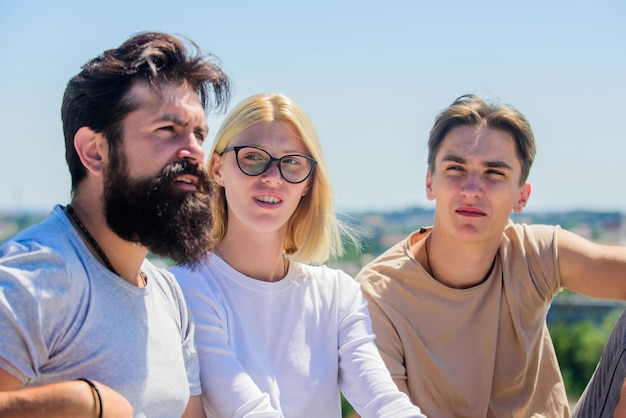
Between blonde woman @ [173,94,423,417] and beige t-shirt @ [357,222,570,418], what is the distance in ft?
1.65

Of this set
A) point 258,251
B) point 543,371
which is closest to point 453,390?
point 543,371

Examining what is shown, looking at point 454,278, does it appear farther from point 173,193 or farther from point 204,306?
point 173,193

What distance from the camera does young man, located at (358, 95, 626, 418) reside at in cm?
366

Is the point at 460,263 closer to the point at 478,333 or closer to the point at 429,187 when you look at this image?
the point at 478,333

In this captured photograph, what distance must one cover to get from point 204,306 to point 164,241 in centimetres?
57

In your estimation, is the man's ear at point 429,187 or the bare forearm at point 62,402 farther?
the man's ear at point 429,187

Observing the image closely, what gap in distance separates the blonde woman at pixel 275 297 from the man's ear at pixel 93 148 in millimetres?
738

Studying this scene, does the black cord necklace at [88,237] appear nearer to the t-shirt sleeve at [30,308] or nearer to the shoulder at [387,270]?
the t-shirt sleeve at [30,308]

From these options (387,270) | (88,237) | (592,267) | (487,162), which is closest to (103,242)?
(88,237)

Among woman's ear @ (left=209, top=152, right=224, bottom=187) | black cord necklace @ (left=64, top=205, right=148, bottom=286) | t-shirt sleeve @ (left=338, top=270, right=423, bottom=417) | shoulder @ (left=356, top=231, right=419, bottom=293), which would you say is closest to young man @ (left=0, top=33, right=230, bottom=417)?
black cord necklace @ (left=64, top=205, right=148, bottom=286)

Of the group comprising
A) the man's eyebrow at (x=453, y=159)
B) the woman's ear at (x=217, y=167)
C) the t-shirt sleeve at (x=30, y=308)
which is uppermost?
the man's eyebrow at (x=453, y=159)

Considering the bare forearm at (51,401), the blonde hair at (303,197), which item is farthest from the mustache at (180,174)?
the bare forearm at (51,401)

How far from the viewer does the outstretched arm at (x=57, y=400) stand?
187 centimetres

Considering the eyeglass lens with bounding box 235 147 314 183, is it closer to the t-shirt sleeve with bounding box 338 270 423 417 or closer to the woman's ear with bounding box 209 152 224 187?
the woman's ear with bounding box 209 152 224 187
